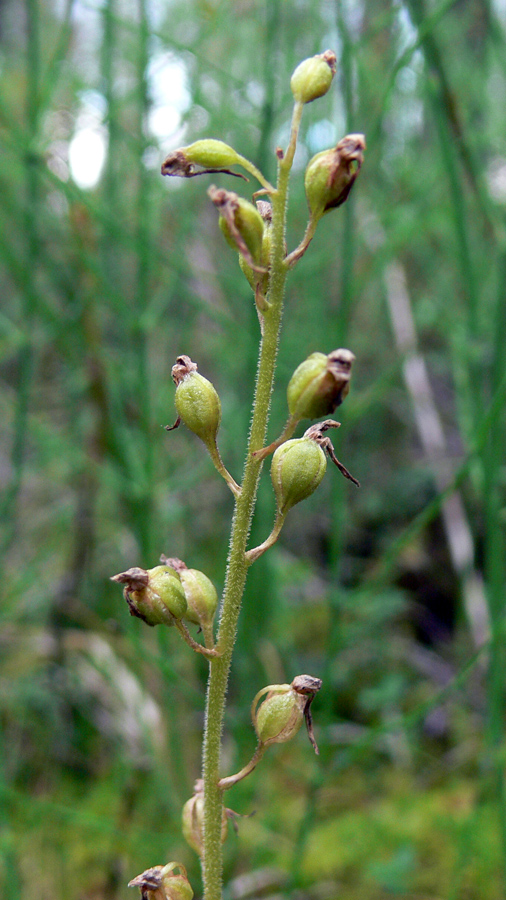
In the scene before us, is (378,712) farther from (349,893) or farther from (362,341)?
(362,341)

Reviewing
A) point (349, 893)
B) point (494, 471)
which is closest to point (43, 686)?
point (349, 893)

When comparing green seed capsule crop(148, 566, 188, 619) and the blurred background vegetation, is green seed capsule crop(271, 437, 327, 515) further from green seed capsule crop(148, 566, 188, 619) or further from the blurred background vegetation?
the blurred background vegetation

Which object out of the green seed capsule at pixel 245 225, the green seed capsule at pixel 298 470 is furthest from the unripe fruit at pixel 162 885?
the green seed capsule at pixel 245 225

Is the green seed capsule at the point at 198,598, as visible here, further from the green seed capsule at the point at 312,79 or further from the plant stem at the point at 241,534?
the green seed capsule at the point at 312,79

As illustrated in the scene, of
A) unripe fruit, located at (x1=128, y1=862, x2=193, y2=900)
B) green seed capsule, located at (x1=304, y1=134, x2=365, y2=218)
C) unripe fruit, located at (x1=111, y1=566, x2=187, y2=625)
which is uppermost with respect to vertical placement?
green seed capsule, located at (x1=304, y1=134, x2=365, y2=218)

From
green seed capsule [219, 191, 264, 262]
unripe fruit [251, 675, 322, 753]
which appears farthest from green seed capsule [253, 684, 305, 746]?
green seed capsule [219, 191, 264, 262]

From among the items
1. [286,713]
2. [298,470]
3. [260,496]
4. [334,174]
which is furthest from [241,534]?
[260,496]
